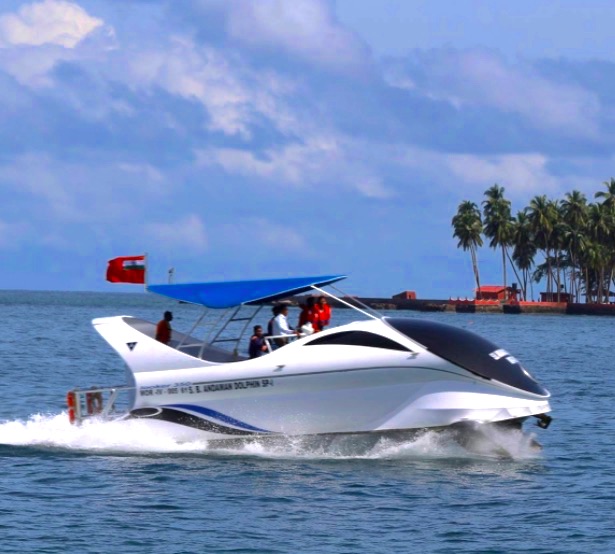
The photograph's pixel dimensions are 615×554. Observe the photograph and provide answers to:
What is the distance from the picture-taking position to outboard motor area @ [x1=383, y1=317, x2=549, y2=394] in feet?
61.2

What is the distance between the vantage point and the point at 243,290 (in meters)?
19.9

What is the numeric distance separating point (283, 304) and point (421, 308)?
126 meters

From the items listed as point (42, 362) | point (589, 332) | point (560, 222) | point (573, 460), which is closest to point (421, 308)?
point (560, 222)

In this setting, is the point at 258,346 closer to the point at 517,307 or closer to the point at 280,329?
the point at 280,329

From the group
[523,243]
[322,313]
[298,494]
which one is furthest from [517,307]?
[298,494]

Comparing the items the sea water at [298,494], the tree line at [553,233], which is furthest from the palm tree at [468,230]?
the sea water at [298,494]

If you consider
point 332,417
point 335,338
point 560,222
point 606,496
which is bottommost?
point 606,496

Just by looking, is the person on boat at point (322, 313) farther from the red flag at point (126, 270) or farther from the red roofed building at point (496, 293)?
the red roofed building at point (496, 293)

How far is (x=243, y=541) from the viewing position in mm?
14758

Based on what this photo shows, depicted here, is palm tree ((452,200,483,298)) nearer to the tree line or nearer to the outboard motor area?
the tree line

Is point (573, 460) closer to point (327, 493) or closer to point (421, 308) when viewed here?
point (327, 493)

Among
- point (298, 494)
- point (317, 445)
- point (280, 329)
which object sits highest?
point (280, 329)

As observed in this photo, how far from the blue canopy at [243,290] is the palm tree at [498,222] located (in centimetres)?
12381

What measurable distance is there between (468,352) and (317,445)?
2.63 m
